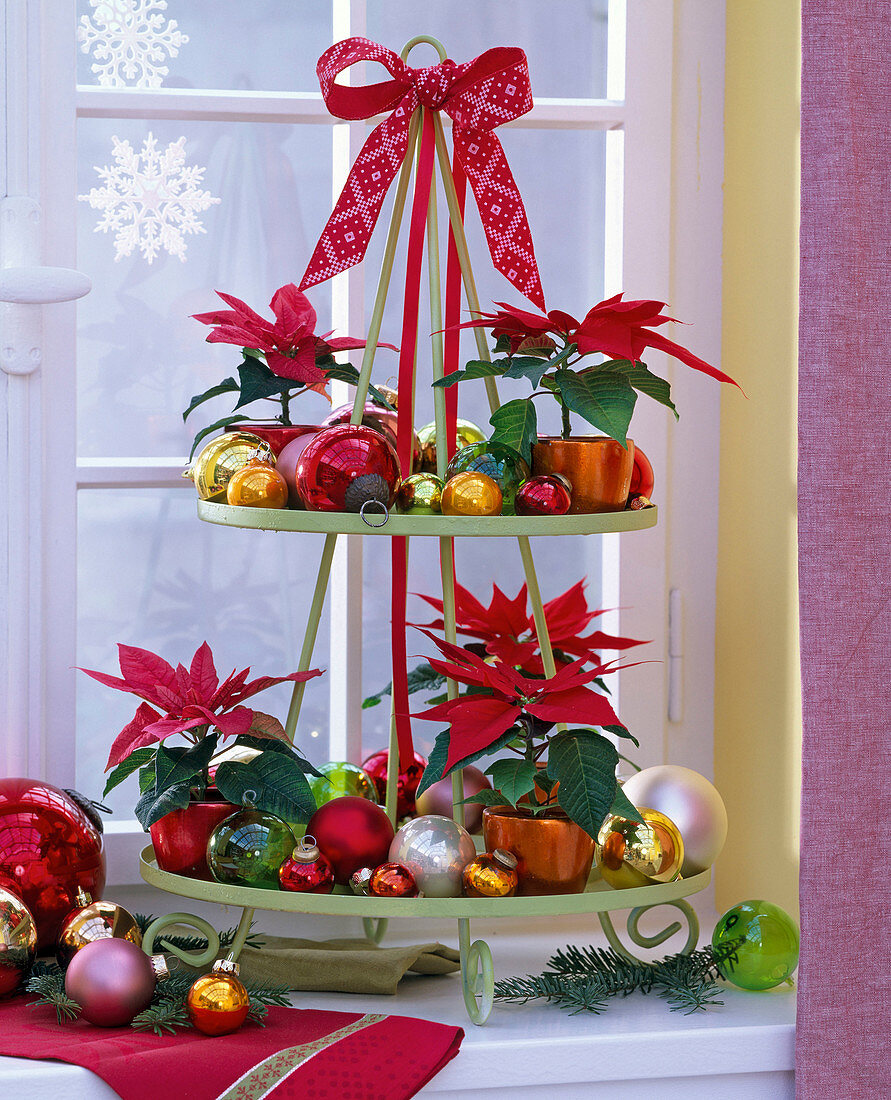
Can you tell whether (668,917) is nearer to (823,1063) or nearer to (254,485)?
(823,1063)

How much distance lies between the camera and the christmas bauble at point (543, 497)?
90 cm

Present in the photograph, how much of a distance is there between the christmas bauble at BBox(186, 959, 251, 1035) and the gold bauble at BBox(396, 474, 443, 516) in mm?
375

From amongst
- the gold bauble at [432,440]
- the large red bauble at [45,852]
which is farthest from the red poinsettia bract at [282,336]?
the large red bauble at [45,852]

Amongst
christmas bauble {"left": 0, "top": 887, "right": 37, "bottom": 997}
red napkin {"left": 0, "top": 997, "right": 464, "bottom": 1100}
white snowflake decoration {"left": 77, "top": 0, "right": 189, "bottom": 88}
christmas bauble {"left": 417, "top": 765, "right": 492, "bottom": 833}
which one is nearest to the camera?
red napkin {"left": 0, "top": 997, "right": 464, "bottom": 1100}

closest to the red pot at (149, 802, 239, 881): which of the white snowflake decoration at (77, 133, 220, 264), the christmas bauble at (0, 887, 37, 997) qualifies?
the christmas bauble at (0, 887, 37, 997)

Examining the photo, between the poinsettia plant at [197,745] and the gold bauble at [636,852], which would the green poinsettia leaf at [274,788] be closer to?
the poinsettia plant at [197,745]

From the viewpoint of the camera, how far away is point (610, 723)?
0.91 metres

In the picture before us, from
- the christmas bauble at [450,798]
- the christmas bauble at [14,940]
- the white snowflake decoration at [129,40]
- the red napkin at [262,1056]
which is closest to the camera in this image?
the red napkin at [262,1056]

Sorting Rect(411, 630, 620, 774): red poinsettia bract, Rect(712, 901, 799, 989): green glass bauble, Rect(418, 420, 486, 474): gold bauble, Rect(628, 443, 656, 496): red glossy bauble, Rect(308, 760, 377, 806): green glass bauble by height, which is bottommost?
Rect(712, 901, 799, 989): green glass bauble

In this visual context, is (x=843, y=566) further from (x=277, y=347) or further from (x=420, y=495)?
(x=277, y=347)

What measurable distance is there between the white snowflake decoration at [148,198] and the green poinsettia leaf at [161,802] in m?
0.56

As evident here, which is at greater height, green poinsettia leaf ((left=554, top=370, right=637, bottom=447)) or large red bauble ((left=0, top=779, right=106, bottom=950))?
green poinsettia leaf ((left=554, top=370, right=637, bottom=447))

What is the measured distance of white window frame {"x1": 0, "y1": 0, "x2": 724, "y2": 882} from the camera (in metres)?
1.16

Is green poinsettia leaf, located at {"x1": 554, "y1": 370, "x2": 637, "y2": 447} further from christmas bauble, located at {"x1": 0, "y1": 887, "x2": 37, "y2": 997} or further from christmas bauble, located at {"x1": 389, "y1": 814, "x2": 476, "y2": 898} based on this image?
christmas bauble, located at {"x1": 0, "y1": 887, "x2": 37, "y2": 997}
